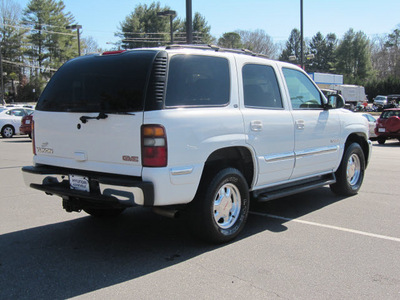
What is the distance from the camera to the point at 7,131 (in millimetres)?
20125

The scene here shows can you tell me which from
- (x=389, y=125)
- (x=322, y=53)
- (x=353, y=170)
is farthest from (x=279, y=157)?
(x=322, y=53)

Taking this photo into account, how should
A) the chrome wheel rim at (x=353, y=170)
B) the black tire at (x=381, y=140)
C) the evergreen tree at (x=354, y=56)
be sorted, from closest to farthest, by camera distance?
the chrome wheel rim at (x=353, y=170)
the black tire at (x=381, y=140)
the evergreen tree at (x=354, y=56)

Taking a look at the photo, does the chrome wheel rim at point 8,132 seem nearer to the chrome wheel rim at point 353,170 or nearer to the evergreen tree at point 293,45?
the chrome wheel rim at point 353,170

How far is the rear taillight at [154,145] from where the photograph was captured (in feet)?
12.1

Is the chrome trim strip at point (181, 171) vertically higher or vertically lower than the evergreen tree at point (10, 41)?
lower

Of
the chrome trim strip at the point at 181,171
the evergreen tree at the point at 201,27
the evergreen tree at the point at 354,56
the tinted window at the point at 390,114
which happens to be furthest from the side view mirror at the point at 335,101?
the evergreen tree at the point at 354,56

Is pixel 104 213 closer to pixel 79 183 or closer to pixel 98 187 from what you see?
pixel 79 183

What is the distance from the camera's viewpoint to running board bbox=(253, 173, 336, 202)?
16.2ft

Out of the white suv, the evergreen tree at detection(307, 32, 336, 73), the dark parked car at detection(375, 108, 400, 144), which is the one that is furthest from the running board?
the evergreen tree at detection(307, 32, 336, 73)

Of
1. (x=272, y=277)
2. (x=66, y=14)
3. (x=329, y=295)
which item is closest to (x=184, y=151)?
(x=272, y=277)

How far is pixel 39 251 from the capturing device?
422 cm

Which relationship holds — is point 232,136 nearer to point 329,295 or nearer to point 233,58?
point 233,58

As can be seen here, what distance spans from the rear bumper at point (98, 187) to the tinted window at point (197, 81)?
852mm

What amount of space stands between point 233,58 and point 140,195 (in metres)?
2.07
